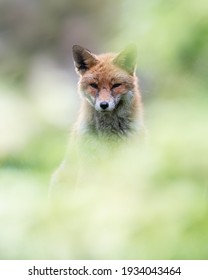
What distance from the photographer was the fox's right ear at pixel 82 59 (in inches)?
44.5

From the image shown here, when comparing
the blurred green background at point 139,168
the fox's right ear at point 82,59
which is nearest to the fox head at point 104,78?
the fox's right ear at point 82,59

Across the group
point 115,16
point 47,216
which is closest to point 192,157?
point 47,216

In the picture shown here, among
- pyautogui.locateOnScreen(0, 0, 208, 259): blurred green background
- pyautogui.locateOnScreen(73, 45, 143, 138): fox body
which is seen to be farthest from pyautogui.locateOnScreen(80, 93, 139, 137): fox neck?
pyautogui.locateOnScreen(0, 0, 208, 259): blurred green background

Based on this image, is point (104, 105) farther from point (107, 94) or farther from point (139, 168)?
point (139, 168)

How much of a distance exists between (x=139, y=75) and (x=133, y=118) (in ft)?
0.52

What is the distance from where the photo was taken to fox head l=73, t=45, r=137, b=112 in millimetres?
1087

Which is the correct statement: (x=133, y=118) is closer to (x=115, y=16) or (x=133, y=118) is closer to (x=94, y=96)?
(x=94, y=96)

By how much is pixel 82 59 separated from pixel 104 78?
98 mm

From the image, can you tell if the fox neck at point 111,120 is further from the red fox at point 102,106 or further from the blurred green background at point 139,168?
the blurred green background at point 139,168

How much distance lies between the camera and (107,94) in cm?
109

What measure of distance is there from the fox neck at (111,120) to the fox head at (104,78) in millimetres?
29

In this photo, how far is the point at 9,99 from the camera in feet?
2.18
